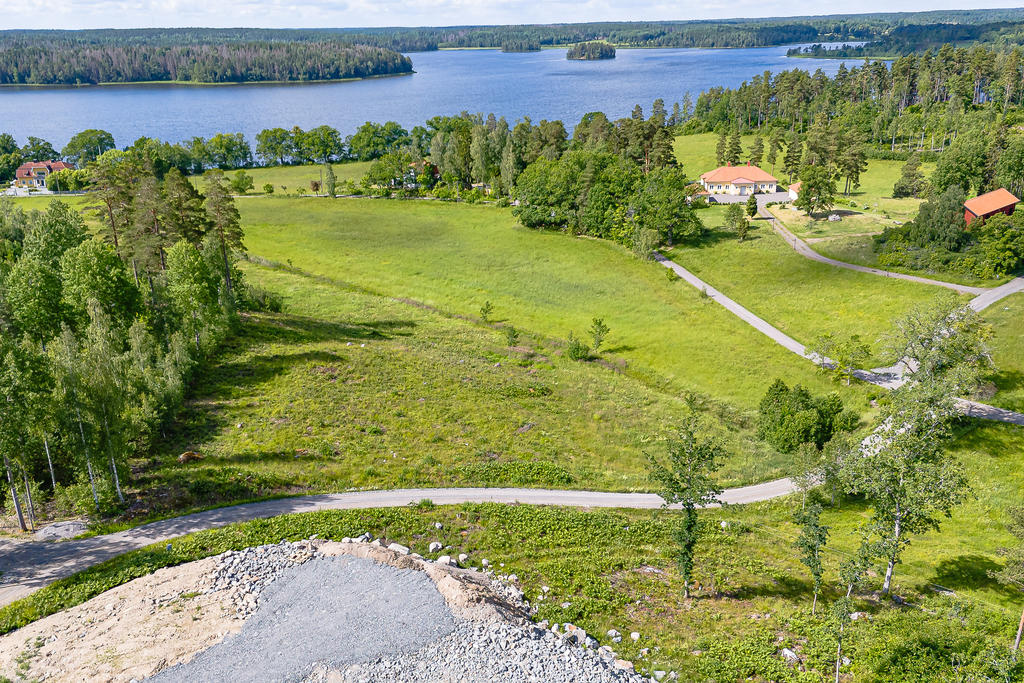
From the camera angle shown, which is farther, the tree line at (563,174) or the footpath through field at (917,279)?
the tree line at (563,174)

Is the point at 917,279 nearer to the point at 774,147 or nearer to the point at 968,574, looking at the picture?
the point at 968,574

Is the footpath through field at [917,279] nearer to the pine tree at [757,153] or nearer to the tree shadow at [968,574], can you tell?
the tree shadow at [968,574]

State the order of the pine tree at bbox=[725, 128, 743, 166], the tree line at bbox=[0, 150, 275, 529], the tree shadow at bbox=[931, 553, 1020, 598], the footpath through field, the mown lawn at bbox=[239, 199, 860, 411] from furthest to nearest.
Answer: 1. the pine tree at bbox=[725, 128, 743, 166]
2. the footpath through field
3. the mown lawn at bbox=[239, 199, 860, 411]
4. the tree line at bbox=[0, 150, 275, 529]
5. the tree shadow at bbox=[931, 553, 1020, 598]

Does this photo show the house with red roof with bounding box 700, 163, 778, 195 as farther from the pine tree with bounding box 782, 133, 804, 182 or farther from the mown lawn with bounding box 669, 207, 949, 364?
the mown lawn with bounding box 669, 207, 949, 364

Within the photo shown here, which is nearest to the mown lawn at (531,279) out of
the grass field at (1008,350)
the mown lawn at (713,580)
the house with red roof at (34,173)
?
the grass field at (1008,350)

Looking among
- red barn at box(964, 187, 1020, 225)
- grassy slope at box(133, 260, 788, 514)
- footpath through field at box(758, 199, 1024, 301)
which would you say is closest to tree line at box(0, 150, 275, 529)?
grassy slope at box(133, 260, 788, 514)

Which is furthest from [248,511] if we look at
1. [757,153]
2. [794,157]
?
[757,153]

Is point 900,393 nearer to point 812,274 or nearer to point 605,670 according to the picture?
point 605,670
